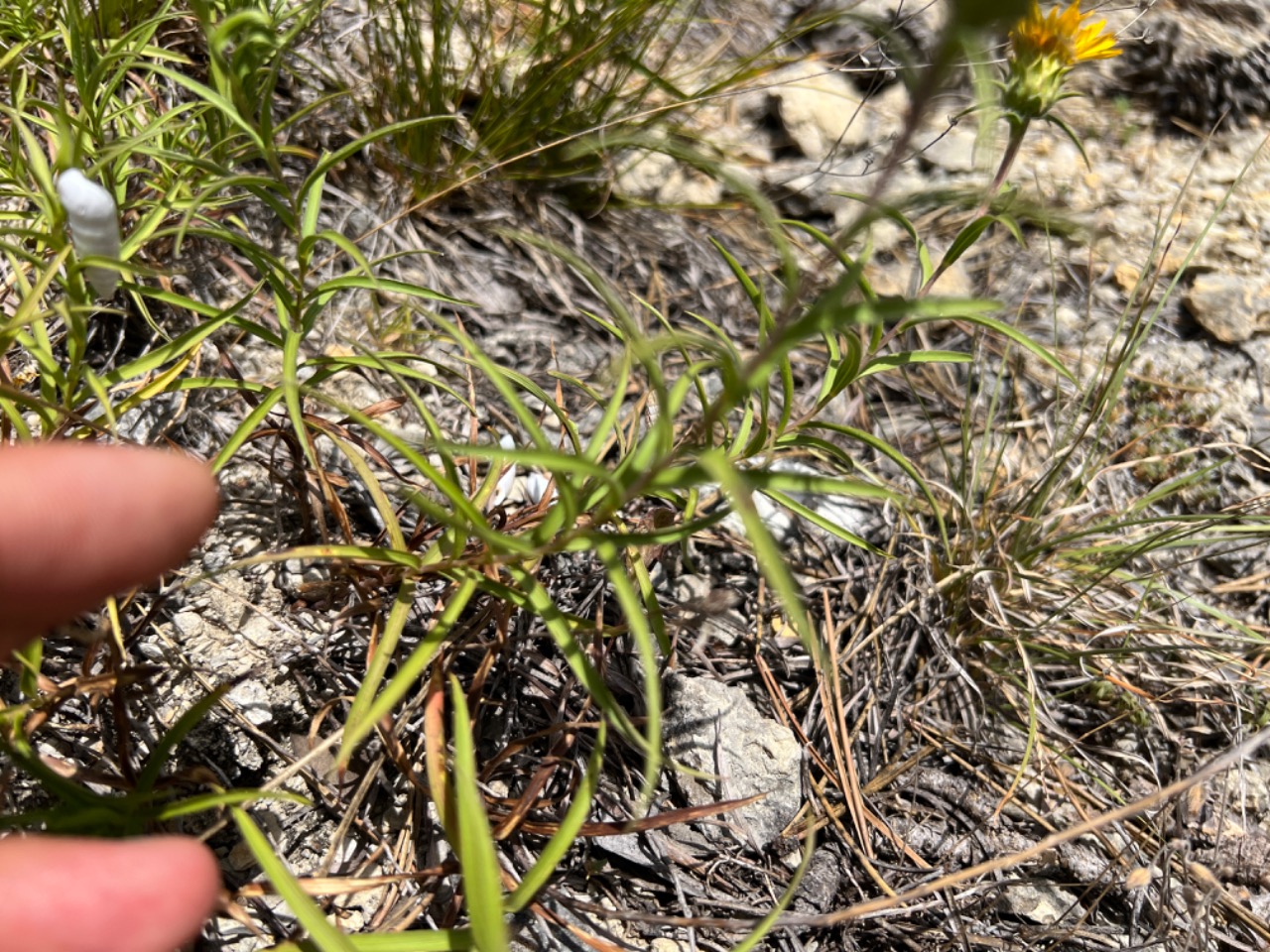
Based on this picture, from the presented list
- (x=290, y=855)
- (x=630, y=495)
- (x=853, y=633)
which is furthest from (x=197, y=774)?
(x=853, y=633)

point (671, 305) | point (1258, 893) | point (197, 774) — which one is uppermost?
point (671, 305)

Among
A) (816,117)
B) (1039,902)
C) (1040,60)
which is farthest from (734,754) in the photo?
(816,117)

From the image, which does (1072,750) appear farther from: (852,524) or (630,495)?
(630,495)

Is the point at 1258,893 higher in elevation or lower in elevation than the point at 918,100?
lower

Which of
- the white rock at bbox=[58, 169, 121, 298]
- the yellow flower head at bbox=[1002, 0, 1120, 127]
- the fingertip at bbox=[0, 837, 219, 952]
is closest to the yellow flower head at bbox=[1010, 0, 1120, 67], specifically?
the yellow flower head at bbox=[1002, 0, 1120, 127]

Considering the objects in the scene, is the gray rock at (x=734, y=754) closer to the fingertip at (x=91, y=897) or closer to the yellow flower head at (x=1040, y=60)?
the fingertip at (x=91, y=897)

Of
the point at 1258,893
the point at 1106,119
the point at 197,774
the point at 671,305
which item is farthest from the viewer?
the point at 1106,119

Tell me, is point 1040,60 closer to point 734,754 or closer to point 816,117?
point 734,754

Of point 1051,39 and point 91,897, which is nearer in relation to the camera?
point 91,897
